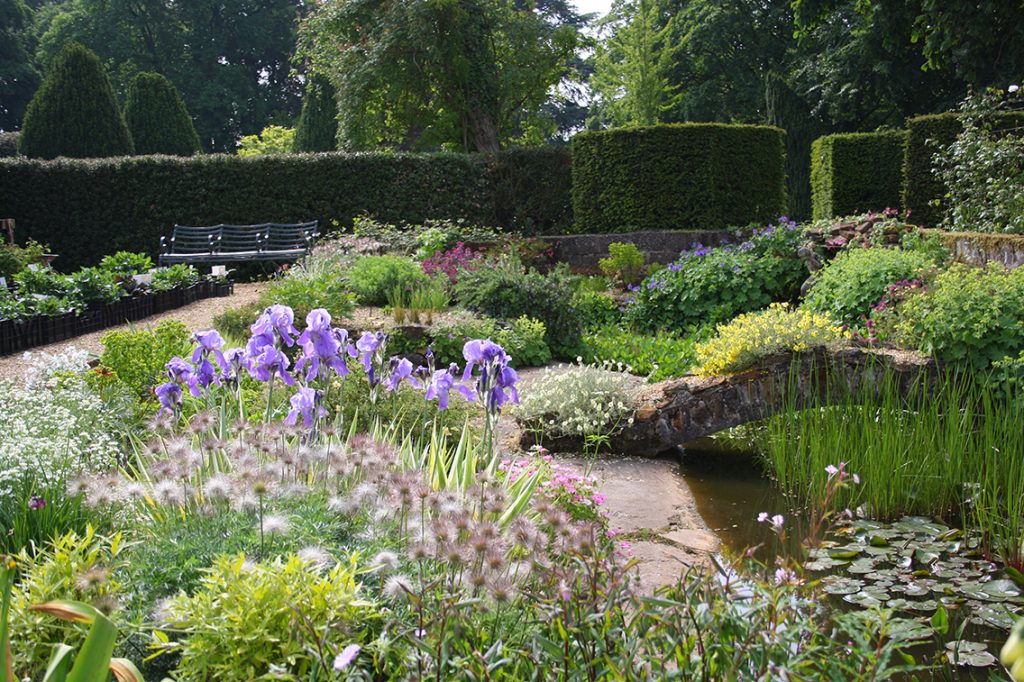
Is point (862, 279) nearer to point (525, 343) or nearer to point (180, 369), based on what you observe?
point (525, 343)

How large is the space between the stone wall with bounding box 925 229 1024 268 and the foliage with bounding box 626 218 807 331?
186cm

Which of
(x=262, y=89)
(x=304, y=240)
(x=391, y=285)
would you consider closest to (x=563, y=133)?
(x=262, y=89)

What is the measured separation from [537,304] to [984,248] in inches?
157

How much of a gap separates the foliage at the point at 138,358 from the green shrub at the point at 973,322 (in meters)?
5.04

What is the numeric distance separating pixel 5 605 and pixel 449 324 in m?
6.46

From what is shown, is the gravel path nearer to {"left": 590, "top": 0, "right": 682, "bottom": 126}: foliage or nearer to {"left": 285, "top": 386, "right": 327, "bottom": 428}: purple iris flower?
{"left": 285, "top": 386, "right": 327, "bottom": 428}: purple iris flower

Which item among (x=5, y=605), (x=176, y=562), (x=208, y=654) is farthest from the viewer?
(x=176, y=562)

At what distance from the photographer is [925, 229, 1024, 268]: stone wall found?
7.16 m

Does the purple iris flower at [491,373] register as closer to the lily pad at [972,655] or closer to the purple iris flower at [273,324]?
the purple iris flower at [273,324]

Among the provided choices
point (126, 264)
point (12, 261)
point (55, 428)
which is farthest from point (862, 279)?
point (12, 261)

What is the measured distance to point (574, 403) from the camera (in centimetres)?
558

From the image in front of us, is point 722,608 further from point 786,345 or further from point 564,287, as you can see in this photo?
point 564,287

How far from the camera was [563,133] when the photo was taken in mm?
44656

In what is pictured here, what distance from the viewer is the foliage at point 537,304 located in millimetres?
8812
